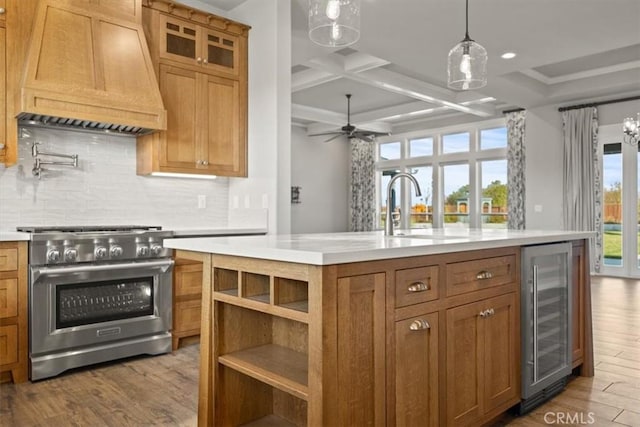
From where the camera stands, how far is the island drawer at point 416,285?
5.49 feet

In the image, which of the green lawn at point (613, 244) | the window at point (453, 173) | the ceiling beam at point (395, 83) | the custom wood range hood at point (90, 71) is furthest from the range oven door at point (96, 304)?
the green lawn at point (613, 244)

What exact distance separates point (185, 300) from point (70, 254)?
904mm

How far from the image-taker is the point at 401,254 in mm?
1638

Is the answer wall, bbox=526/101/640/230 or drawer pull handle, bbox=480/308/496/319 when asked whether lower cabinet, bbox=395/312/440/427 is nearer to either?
drawer pull handle, bbox=480/308/496/319

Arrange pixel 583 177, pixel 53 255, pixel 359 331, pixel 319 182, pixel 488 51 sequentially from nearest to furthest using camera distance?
pixel 359 331 < pixel 53 255 < pixel 488 51 < pixel 583 177 < pixel 319 182

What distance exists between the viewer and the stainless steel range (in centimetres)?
285

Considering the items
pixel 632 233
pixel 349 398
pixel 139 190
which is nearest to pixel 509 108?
pixel 632 233

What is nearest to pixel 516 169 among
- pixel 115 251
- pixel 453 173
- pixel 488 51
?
pixel 453 173

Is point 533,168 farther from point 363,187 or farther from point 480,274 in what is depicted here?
point 480,274

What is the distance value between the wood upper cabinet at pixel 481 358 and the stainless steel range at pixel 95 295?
2241 millimetres

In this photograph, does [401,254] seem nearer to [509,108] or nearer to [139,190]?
[139,190]

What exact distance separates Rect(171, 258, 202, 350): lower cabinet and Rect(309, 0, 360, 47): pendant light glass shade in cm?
195

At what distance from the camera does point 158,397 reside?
2.56 metres

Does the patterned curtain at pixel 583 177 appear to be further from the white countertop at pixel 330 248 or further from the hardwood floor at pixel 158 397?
the white countertop at pixel 330 248
